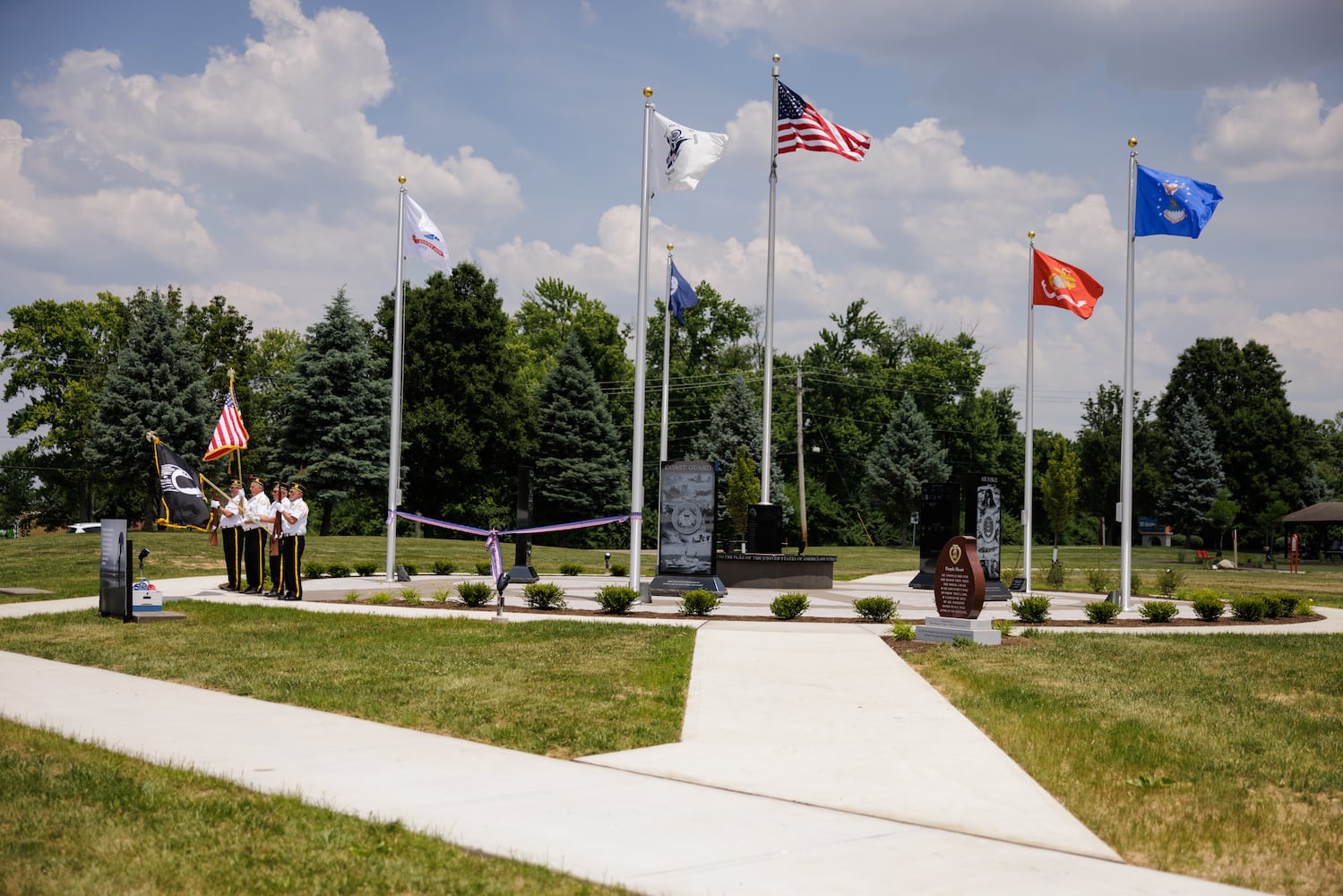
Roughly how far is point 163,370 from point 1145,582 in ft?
129

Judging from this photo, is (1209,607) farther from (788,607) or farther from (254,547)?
(254,547)

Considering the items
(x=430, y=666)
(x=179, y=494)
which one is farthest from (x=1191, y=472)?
(x=430, y=666)

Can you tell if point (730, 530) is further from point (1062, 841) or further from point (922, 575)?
point (1062, 841)

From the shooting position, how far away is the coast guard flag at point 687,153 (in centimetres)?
2145

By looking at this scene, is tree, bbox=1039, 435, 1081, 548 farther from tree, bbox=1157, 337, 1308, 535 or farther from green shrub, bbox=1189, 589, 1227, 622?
green shrub, bbox=1189, 589, 1227, 622

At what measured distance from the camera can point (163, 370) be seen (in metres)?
49.7

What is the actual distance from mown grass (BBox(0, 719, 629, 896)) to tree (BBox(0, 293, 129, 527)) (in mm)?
63247

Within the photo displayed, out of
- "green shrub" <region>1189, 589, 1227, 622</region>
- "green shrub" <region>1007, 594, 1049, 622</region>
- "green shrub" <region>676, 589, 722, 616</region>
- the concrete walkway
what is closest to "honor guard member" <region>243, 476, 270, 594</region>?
"green shrub" <region>676, 589, 722, 616</region>

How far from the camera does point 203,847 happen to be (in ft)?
18.7

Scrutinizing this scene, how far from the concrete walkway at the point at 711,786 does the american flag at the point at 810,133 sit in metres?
15.8

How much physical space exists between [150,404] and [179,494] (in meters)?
33.1

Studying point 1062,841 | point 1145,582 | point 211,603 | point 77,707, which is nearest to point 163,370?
point 211,603

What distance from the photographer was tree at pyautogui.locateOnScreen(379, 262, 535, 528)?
184 ft

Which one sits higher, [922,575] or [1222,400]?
[1222,400]
